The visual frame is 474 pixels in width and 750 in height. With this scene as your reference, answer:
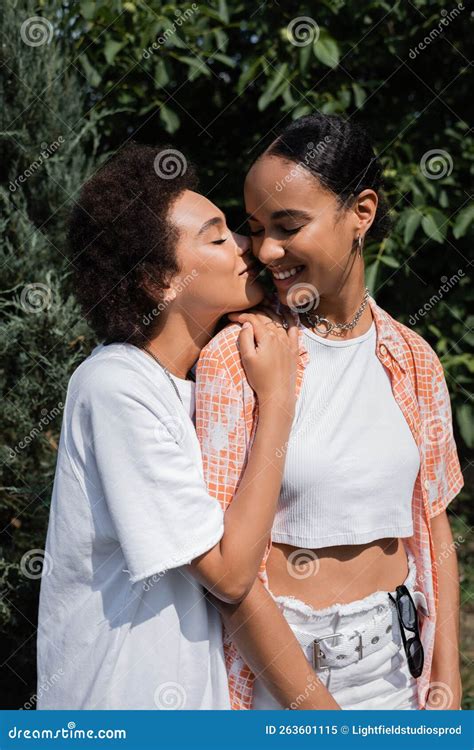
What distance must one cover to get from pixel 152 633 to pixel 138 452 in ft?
1.21

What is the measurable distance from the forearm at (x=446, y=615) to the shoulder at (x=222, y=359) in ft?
2.21

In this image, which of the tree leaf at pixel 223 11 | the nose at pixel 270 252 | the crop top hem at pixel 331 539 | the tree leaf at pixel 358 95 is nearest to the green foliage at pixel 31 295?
the tree leaf at pixel 223 11

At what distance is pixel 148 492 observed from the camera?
1.56 m

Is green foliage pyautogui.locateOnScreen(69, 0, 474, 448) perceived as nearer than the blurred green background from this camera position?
No

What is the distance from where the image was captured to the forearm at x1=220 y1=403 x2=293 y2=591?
1.56 m

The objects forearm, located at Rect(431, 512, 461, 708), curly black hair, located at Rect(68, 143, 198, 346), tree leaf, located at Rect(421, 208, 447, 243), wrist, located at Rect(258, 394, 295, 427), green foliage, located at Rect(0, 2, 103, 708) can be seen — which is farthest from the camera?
tree leaf, located at Rect(421, 208, 447, 243)

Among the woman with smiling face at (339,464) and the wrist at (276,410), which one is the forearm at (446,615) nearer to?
the woman with smiling face at (339,464)

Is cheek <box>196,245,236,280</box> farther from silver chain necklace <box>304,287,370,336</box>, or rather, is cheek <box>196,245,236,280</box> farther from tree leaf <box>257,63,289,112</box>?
tree leaf <box>257,63,289,112</box>

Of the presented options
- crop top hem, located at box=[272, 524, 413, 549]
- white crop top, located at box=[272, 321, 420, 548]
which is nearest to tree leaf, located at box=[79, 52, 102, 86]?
white crop top, located at box=[272, 321, 420, 548]

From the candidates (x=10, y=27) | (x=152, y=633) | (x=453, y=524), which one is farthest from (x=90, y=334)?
(x=453, y=524)

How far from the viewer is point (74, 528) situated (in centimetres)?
168

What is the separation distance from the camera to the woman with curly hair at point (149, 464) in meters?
1.56
